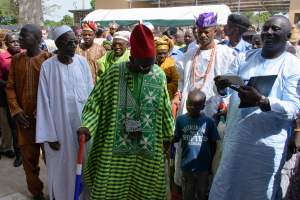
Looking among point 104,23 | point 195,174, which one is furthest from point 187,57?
point 104,23

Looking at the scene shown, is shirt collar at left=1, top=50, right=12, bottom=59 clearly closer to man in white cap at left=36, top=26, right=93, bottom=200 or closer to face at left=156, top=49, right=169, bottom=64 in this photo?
man in white cap at left=36, top=26, right=93, bottom=200

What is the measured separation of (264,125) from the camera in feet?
10.1

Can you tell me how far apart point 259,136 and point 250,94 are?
0.44 metres

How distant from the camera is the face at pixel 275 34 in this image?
306cm

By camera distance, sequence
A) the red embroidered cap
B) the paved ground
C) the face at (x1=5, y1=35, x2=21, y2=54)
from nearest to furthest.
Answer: the red embroidered cap → the paved ground → the face at (x1=5, y1=35, x2=21, y2=54)

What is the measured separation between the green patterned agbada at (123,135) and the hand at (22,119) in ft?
4.35

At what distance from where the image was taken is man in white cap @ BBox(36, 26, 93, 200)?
12.6ft

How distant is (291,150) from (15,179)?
3.65m

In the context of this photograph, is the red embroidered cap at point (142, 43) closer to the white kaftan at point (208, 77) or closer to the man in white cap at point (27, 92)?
the white kaftan at point (208, 77)

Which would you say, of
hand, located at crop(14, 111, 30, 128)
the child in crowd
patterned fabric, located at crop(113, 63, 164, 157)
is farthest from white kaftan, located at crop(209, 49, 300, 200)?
hand, located at crop(14, 111, 30, 128)

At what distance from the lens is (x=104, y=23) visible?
25.3m

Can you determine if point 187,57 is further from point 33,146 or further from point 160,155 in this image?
point 33,146

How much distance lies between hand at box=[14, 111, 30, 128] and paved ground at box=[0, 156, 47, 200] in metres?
0.97

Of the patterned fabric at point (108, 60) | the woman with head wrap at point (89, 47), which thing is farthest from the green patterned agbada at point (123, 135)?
the woman with head wrap at point (89, 47)
